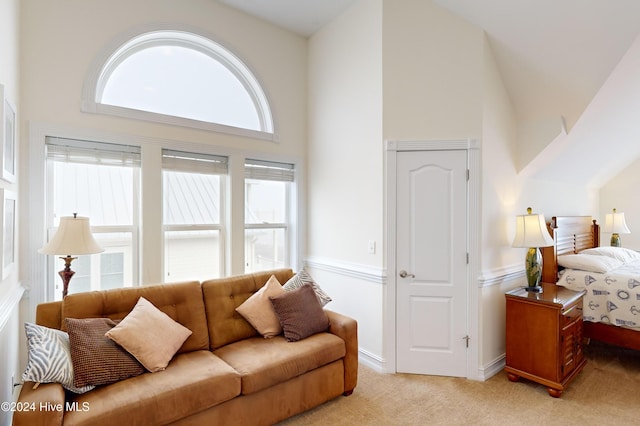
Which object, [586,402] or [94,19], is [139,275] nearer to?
[94,19]

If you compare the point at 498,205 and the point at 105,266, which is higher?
the point at 498,205

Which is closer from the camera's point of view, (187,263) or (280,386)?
(280,386)

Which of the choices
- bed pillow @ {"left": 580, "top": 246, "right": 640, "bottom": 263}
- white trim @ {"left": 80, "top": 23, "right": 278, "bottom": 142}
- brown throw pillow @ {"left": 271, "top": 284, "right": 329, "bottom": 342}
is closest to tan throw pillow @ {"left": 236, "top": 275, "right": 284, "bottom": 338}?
brown throw pillow @ {"left": 271, "top": 284, "right": 329, "bottom": 342}

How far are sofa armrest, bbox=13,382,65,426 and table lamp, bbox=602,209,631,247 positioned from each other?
265 inches

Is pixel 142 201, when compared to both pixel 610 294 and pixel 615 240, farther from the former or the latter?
pixel 615 240

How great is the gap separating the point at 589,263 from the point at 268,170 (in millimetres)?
3602

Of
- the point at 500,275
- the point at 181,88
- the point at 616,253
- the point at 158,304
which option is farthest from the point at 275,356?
the point at 616,253

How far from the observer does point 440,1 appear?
2840 millimetres

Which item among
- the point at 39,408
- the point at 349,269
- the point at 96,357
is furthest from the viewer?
the point at 349,269

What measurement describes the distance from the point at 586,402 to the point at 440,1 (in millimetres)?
3505

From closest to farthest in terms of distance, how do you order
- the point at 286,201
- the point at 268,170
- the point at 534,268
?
the point at 534,268 < the point at 268,170 < the point at 286,201

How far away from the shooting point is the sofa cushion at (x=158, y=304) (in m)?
2.10

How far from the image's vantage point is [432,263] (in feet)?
9.58

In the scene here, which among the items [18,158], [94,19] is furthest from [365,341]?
[94,19]
